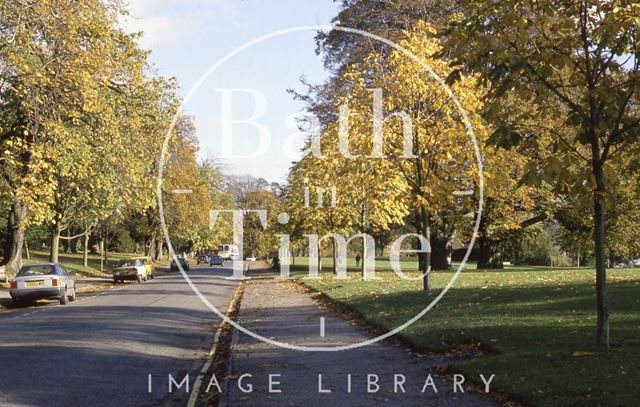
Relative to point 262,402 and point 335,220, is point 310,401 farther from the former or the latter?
point 335,220

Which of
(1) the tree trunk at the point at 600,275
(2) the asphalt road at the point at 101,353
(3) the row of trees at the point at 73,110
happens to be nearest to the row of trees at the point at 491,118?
(1) the tree trunk at the point at 600,275

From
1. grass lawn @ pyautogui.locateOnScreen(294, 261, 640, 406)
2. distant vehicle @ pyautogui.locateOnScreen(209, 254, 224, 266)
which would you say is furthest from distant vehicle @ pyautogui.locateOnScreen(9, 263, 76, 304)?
distant vehicle @ pyautogui.locateOnScreen(209, 254, 224, 266)

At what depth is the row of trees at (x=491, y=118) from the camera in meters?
9.46

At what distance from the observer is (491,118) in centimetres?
947

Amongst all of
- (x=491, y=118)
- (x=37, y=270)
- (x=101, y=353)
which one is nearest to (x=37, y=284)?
(x=37, y=270)

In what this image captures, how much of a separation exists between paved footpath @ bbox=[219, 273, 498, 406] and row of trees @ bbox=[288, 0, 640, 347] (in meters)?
2.78

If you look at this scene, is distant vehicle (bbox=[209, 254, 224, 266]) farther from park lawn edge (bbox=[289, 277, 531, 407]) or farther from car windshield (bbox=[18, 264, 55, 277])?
park lawn edge (bbox=[289, 277, 531, 407])

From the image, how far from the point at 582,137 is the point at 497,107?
1338 millimetres

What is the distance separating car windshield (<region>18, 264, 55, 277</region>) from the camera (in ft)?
83.4

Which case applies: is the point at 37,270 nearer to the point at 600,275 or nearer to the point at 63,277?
the point at 63,277

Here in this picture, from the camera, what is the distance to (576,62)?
10.1 meters

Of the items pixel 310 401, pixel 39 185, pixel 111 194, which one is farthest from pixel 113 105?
pixel 310 401

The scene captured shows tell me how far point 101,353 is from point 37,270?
14298 millimetres

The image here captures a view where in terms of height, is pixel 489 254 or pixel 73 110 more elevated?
pixel 73 110
